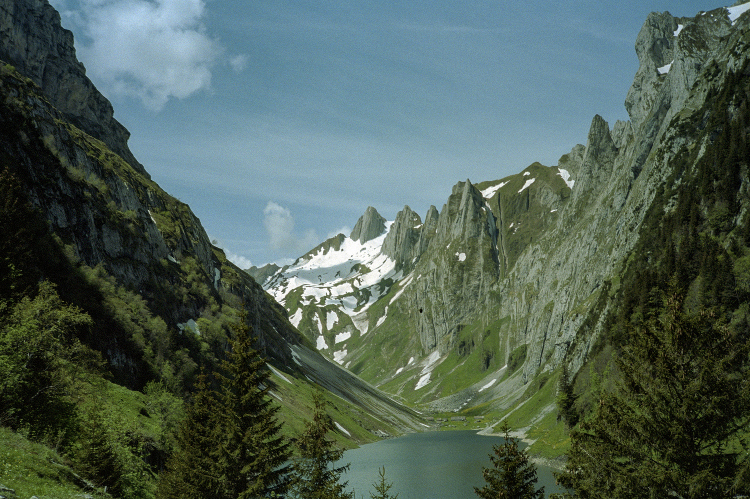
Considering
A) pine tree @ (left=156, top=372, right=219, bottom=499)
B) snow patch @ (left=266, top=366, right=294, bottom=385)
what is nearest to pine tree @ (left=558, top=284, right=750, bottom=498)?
pine tree @ (left=156, top=372, right=219, bottom=499)

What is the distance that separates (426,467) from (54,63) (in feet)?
467

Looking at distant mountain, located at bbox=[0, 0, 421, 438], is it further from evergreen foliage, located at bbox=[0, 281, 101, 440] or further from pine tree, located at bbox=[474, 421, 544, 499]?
pine tree, located at bbox=[474, 421, 544, 499]

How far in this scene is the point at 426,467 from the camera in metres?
92.2

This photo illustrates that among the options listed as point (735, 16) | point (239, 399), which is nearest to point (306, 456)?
point (239, 399)

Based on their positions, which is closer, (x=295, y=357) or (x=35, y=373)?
(x=35, y=373)

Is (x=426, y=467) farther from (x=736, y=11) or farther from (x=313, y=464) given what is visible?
(x=736, y=11)

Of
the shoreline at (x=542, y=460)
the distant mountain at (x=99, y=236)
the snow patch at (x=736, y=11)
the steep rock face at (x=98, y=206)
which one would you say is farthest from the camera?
the snow patch at (x=736, y=11)

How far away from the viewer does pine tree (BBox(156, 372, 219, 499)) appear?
89.7ft

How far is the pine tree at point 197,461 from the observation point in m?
27.3

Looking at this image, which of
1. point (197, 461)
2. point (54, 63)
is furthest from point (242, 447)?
point (54, 63)

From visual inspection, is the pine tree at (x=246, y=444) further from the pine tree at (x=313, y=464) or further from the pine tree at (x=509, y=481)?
the pine tree at (x=509, y=481)

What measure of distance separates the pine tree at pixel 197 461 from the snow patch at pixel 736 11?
20888cm

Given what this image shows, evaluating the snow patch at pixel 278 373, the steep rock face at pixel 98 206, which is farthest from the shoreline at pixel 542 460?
the snow patch at pixel 278 373

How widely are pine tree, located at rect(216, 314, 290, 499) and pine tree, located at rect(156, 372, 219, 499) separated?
1043mm
